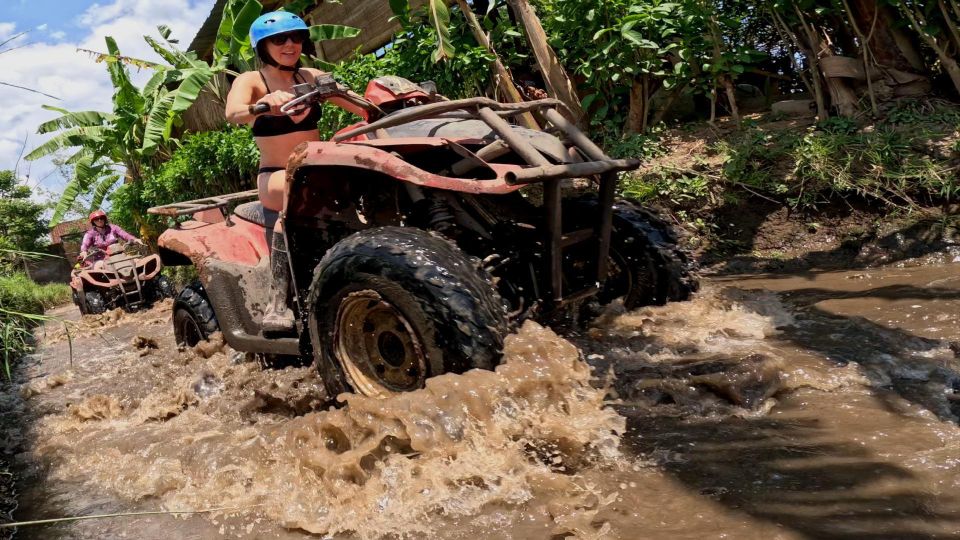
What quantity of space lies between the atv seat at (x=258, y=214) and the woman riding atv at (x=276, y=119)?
0.10 ft

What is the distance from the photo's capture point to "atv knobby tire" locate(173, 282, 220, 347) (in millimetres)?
4645

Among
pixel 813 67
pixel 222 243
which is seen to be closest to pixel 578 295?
pixel 222 243

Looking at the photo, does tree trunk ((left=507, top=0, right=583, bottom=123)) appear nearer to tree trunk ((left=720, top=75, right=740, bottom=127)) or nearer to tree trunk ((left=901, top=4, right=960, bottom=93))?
tree trunk ((left=720, top=75, right=740, bottom=127))

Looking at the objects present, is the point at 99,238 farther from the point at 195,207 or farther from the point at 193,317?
the point at 195,207

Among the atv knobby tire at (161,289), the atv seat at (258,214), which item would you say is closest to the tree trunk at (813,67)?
the atv seat at (258,214)

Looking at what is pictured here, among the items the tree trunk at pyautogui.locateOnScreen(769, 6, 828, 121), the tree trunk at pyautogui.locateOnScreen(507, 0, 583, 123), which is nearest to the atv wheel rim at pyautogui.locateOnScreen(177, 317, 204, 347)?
the tree trunk at pyautogui.locateOnScreen(507, 0, 583, 123)

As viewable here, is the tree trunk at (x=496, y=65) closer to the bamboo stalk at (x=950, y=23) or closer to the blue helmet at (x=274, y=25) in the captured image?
the bamboo stalk at (x=950, y=23)

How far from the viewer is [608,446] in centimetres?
229

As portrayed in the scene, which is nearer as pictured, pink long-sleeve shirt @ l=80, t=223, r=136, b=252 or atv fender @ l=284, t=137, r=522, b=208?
atv fender @ l=284, t=137, r=522, b=208

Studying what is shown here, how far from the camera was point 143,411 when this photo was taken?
4078 mm

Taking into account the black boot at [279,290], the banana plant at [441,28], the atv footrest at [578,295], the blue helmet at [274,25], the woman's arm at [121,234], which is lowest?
the atv footrest at [578,295]

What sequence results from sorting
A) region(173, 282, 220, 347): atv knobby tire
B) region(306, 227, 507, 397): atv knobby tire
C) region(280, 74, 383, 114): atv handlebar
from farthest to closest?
1. region(173, 282, 220, 347): atv knobby tire
2. region(280, 74, 383, 114): atv handlebar
3. region(306, 227, 507, 397): atv knobby tire

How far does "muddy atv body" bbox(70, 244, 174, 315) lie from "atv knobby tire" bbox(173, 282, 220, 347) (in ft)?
20.7

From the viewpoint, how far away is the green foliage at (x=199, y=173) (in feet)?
36.2
